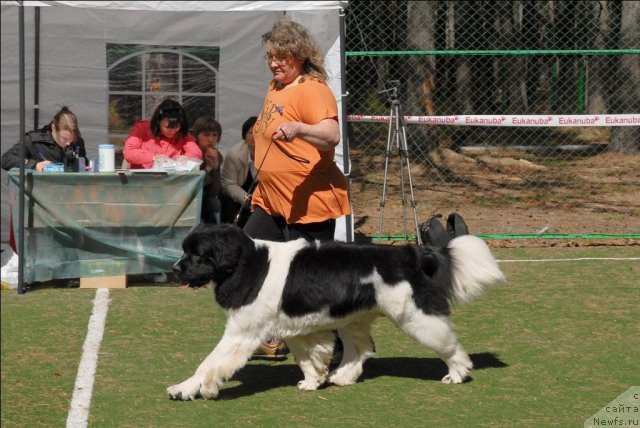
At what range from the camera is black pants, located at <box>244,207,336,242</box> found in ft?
20.6

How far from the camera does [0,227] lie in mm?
10836

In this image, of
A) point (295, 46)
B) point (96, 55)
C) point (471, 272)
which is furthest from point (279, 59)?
point (96, 55)

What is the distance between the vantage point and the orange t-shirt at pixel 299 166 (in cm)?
604

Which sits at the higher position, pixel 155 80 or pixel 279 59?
pixel 155 80

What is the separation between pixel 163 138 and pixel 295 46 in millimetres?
3733

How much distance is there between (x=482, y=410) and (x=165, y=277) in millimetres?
4360

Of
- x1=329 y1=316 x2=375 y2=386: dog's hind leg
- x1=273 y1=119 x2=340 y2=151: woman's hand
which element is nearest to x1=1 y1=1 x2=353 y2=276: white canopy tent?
x1=273 y1=119 x2=340 y2=151: woman's hand

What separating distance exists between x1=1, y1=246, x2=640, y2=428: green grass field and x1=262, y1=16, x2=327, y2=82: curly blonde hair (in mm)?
1819

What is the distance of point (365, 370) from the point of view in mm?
6465

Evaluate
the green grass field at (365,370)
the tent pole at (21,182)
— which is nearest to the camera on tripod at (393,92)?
the green grass field at (365,370)

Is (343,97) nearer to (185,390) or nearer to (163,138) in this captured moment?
(163,138)

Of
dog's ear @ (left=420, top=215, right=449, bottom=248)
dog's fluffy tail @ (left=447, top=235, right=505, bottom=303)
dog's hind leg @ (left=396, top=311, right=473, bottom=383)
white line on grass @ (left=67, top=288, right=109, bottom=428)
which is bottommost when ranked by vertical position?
white line on grass @ (left=67, top=288, right=109, bottom=428)

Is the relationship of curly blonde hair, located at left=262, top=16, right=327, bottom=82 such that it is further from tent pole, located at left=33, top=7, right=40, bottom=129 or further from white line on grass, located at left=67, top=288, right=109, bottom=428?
tent pole, located at left=33, top=7, right=40, bottom=129

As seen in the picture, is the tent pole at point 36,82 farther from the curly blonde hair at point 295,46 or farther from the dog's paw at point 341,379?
the dog's paw at point 341,379
